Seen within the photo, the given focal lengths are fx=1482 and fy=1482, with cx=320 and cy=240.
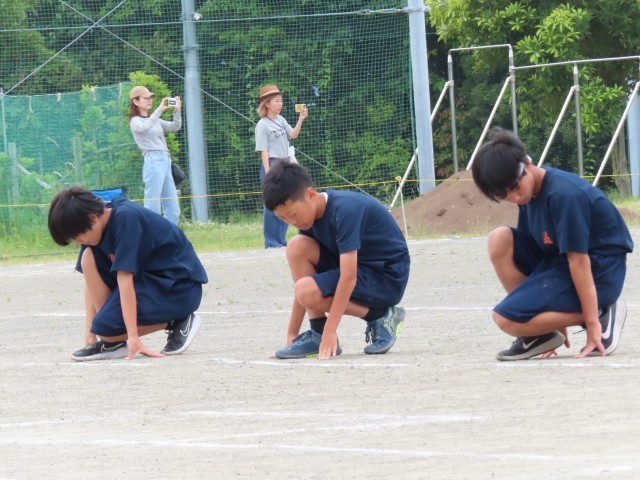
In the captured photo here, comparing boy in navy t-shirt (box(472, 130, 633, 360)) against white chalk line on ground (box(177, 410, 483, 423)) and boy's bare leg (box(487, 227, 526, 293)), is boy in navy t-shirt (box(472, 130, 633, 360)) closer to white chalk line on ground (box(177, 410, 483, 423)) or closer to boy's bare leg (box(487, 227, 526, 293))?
boy's bare leg (box(487, 227, 526, 293))

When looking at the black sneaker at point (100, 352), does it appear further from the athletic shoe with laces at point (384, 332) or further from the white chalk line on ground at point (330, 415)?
the white chalk line on ground at point (330, 415)

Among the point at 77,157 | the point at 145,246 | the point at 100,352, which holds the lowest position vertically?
the point at 100,352

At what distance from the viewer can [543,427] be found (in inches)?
205

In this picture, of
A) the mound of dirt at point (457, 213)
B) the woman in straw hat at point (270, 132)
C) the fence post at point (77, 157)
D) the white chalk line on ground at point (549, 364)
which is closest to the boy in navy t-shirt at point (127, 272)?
the white chalk line on ground at point (549, 364)

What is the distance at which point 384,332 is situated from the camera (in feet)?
26.5

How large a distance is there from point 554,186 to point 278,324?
146 inches

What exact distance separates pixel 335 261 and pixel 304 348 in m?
0.50

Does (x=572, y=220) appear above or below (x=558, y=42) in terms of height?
below

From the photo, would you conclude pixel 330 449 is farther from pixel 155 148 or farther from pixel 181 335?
pixel 155 148

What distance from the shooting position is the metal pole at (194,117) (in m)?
25.6

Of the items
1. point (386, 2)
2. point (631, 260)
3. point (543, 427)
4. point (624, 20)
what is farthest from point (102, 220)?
point (386, 2)

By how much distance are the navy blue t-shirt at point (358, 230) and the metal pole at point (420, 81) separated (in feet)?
43.9

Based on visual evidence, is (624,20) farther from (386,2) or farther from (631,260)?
(631,260)

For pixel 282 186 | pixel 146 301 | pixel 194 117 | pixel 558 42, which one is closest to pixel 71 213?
pixel 146 301
